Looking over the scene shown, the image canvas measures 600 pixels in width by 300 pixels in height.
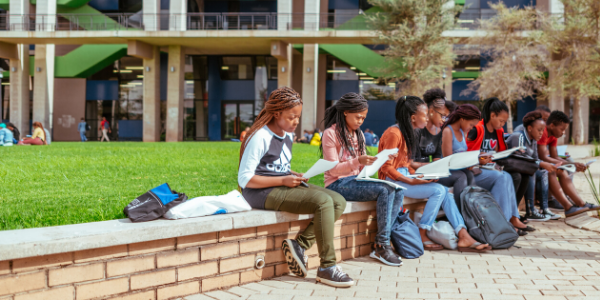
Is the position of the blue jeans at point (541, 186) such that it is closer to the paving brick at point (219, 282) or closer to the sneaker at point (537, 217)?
the sneaker at point (537, 217)

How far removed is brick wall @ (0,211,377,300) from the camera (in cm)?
261

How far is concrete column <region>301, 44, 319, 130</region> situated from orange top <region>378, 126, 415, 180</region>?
23597 millimetres

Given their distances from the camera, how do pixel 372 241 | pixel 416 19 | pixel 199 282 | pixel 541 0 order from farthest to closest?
pixel 541 0 < pixel 416 19 < pixel 372 241 < pixel 199 282

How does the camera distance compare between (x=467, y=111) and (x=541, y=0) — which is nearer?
(x=467, y=111)

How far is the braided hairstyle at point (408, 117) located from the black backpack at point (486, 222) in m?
0.79

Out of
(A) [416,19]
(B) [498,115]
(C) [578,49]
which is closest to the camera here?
(B) [498,115]

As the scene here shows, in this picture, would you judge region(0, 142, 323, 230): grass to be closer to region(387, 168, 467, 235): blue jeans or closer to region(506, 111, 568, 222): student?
region(387, 168, 467, 235): blue jeans

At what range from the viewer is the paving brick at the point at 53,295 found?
102 inches

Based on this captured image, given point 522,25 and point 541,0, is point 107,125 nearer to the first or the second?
point 522,25

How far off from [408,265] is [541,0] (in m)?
30.2

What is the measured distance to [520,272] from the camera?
3.96 m

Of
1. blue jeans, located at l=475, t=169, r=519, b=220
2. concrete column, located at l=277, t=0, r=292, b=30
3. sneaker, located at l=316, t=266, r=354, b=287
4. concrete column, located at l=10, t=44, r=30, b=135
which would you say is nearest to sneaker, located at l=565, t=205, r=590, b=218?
blue jeans, located at l=475, t=169, r=519, b=220

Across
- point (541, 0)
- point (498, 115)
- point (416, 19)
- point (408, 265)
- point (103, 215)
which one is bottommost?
point (408, 265)

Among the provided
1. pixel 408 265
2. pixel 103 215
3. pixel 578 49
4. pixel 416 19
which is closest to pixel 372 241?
pixel 408 265
